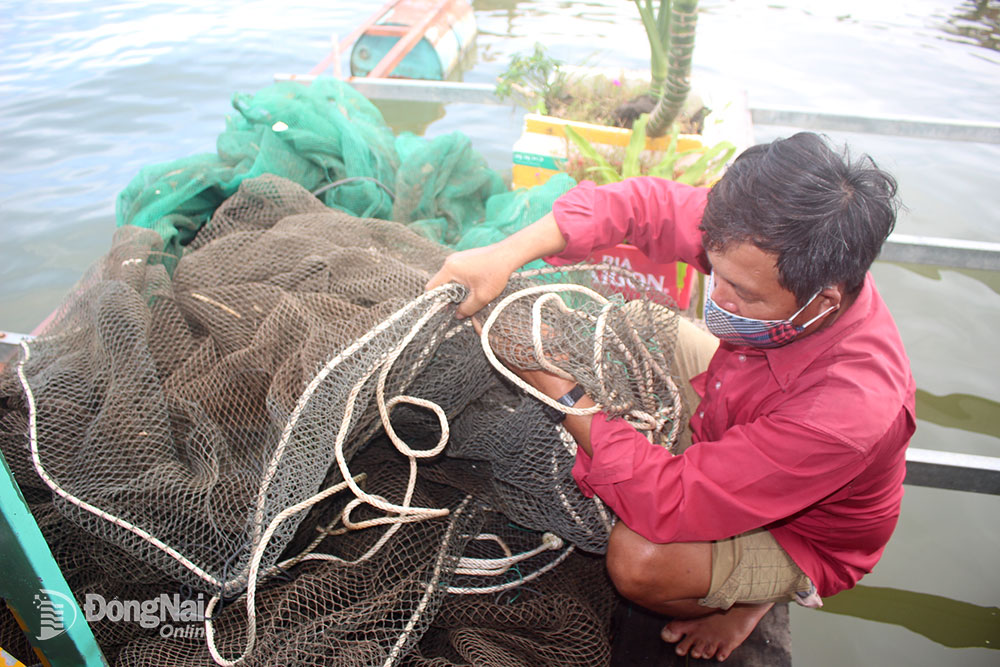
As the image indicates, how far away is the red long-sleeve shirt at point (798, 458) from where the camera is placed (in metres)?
1.49

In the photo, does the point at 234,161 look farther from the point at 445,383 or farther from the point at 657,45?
the point at 657,45

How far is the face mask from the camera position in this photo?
1570 mm

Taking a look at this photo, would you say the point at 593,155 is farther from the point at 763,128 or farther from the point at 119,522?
the point at 763,128

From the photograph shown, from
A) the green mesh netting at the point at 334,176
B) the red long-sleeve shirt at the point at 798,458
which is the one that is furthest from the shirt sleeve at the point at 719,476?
the green mesh netting at the point at 334,176

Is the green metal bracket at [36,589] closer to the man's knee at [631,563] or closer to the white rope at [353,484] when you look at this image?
the white rope at [353,484]

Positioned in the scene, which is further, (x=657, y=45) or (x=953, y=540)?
(x=657, y=45)

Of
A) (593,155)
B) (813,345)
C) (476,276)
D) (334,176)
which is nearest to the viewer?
(813,345)

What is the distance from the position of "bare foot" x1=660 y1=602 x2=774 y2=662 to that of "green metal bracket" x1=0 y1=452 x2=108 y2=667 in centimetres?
155

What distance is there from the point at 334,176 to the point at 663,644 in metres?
2.44

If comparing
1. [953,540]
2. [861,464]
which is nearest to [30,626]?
[861,464]

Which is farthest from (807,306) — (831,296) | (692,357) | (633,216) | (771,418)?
(692,357)

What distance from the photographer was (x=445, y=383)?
1.86m

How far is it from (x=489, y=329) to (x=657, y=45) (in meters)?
2.53

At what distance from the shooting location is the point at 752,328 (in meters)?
1.61
